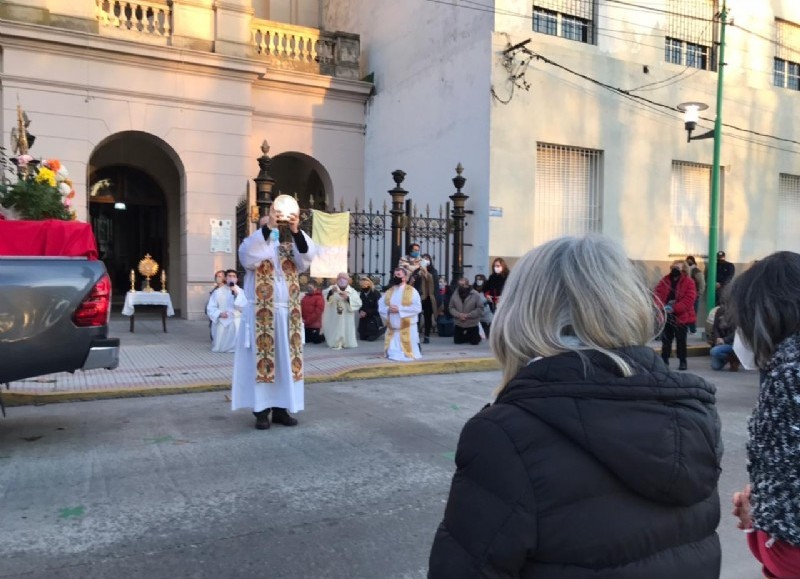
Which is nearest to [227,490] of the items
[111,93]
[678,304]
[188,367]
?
[188,367]

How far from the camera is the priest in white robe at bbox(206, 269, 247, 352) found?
453 inches

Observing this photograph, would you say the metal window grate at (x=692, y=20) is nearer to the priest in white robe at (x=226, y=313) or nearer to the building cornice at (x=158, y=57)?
the building cornice at (x=158, y=57)

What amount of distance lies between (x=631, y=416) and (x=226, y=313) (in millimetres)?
10922

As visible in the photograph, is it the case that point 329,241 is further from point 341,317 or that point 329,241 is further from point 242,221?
point 242,221

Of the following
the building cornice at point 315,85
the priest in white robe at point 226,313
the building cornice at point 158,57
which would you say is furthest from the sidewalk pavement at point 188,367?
the building cornice at point 315,85

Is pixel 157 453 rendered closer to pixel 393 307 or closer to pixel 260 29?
pixel 393 307

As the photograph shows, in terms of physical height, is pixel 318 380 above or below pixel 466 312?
below

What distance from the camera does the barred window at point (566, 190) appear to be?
15.4 m

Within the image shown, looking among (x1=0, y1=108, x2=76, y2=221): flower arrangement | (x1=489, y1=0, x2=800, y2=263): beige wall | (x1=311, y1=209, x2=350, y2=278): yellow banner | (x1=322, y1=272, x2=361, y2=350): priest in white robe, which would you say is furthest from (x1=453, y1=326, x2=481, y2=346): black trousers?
(x1=0, y1=108, x2=76, y2=221): flower arrangement

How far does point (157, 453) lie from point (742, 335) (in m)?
4.70

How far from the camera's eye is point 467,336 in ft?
42.8

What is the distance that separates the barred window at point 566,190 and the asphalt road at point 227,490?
27.9ft

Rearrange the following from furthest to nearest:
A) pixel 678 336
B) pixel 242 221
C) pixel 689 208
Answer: pixel 689 208 < pixel 242 221 < pixel 678 336

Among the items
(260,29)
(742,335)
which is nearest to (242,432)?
(742,335)
